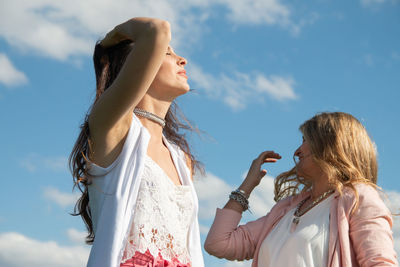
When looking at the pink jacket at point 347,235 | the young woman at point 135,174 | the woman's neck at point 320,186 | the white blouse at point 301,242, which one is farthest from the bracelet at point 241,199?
the young woman at point 135,174

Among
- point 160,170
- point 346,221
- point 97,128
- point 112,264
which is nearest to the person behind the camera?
point 112,264

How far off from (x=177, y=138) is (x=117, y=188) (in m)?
1.16

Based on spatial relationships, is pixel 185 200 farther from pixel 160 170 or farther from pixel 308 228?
pixel 308 228

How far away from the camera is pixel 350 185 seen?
3.52 m

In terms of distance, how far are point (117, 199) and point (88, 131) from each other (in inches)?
20.3

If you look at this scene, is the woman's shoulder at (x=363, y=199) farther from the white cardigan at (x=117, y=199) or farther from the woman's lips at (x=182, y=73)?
the woman's lips at (x=182, y=73)

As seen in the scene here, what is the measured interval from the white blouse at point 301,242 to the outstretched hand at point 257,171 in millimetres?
411

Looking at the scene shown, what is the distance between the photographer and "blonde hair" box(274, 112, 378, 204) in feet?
11.8

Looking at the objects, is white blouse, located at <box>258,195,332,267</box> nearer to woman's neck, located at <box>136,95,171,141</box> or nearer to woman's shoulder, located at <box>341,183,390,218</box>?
woman's shoulder, located at <box>341,183,390,218</box>

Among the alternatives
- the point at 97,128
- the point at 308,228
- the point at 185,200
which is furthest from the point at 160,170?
the point at 308,228

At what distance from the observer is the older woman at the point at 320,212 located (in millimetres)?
3344

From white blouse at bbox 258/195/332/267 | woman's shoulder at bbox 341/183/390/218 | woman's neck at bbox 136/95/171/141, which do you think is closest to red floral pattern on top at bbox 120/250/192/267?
woman's neck at bbox 136/95/171/141

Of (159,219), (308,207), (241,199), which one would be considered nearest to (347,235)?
(308,207)

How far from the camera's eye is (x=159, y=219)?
9.48 feet
